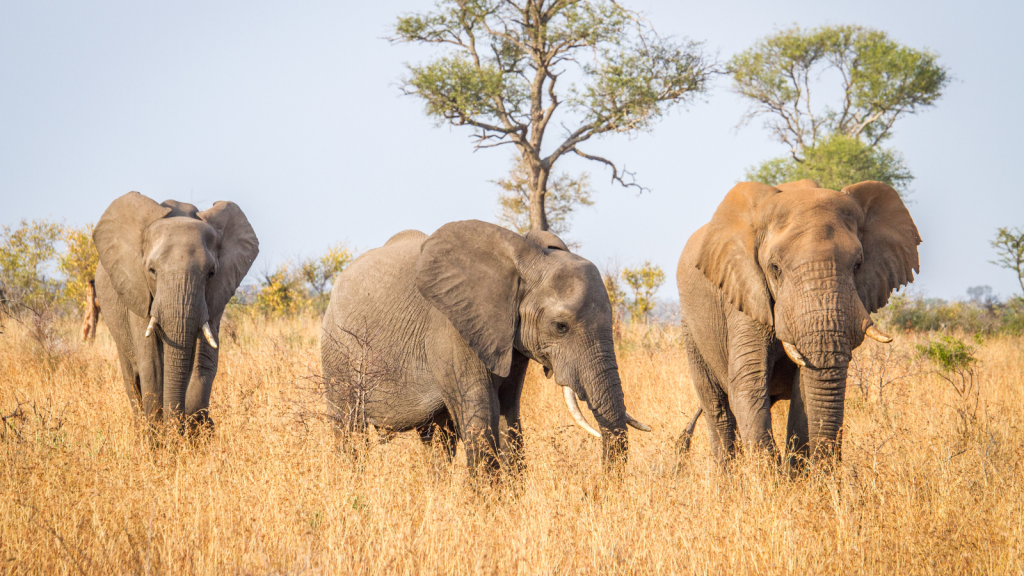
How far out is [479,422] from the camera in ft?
18.0

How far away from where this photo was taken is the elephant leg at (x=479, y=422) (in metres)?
5.46

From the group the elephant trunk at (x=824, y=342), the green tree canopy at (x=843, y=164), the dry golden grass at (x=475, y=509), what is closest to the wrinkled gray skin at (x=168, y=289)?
the dry golden grass at (x=475, y=509)

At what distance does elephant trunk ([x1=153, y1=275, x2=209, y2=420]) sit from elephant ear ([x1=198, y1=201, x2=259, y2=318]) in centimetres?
42

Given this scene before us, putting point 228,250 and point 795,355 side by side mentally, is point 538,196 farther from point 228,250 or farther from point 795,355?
point 795,355

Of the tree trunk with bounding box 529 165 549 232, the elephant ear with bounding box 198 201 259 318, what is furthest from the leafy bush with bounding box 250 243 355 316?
the elephant ear with bounding box 198 201 259 318

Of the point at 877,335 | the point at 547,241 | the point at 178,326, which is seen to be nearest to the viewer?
the point at 877,335

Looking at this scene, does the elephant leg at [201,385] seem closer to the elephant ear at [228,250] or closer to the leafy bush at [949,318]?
the elephant ear at [228,250]

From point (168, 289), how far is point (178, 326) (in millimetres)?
316

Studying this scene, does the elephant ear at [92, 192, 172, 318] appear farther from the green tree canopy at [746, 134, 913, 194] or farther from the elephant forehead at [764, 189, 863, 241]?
the green tree canopy at [746, 134, 913, 194]

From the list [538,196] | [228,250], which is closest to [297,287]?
[538,196]

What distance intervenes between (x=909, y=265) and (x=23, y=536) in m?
5.67

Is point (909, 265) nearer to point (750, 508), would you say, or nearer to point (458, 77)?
point (750, 508)

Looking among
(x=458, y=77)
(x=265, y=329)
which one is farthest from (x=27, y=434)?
(x=458, y=77)

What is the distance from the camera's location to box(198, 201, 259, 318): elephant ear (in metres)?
7.56
